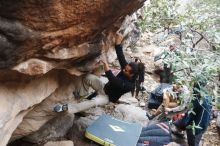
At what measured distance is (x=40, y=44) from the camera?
4.09 metres

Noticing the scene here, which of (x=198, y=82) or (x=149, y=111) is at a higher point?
(x=198, y=82)

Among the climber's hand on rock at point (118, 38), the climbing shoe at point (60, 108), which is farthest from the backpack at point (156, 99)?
the climbing shoe at point (60, 108)

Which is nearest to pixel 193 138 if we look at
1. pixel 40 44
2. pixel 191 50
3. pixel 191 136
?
pixel 191 136

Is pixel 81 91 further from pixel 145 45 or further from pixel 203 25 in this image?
pixel 145 45

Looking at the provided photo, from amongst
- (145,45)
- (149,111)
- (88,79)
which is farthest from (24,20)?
(145,45)

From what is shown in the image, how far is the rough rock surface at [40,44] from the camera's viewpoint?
3.54 m

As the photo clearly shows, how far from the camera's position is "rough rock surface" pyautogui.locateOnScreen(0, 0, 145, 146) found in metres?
3.54

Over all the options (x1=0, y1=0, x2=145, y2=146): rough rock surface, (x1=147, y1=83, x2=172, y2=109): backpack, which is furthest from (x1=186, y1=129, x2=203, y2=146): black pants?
(x1=0, y1=0, x2=145, y2=146): rough rock surface

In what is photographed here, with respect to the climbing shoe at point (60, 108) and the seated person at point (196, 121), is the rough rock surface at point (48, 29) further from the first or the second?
the seated person at point (196, 121)

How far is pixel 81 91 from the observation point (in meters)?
7.44

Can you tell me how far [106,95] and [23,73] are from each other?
2659 millimetres

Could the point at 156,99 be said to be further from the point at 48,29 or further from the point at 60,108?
the point at 48,29

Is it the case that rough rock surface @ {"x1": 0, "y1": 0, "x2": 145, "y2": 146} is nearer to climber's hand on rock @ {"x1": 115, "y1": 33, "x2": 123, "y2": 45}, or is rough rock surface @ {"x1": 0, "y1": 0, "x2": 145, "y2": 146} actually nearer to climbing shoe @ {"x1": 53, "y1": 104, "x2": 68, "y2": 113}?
climbing shoe @ {"x1": 53, "y1": 104, "x2": 68, "y2": 113}

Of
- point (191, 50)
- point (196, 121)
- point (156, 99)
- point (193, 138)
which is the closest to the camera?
point (191, 50)
